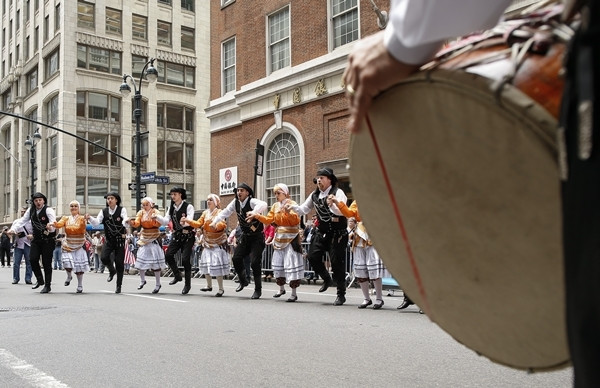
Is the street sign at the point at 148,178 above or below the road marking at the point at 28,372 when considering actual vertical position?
above

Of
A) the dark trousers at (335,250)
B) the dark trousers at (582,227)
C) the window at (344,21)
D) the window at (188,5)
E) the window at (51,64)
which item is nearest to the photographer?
the dark trousers at (582,227)

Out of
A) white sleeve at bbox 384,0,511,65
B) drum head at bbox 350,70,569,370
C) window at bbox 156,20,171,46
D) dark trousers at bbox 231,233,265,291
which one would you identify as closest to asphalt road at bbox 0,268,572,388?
drum head at bbox 350,70,569,370

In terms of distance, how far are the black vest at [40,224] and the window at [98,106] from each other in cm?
3541

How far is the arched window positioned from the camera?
22.0m

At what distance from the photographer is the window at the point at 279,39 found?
2245cm

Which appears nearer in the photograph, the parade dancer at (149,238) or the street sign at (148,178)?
the parade dancer at (149,238)

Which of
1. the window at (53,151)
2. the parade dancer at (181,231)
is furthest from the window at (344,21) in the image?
the window at (53,151)

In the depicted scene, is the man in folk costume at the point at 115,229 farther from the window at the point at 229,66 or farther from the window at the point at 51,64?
the window at the point at 51,64

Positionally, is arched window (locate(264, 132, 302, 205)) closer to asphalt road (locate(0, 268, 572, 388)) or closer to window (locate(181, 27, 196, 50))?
asphalt road (locate(0, 268, 572, 388))

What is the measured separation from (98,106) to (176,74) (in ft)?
23.9

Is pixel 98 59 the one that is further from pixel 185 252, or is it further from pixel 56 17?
pixel 185 252

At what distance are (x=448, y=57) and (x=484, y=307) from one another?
23.3 inches

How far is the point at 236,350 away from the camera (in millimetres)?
5562

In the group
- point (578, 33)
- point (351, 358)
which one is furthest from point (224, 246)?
point (578, 33)
